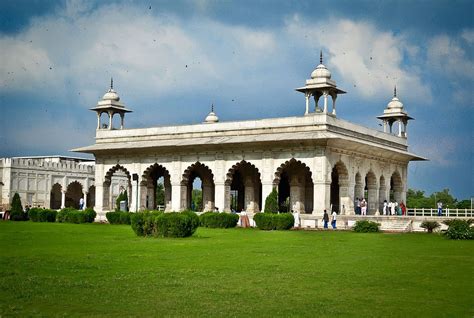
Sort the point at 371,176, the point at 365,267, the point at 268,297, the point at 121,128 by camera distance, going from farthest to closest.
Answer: the point at 121,128 < the point at 371,176 < the point at 365,267 < the point at 268,297

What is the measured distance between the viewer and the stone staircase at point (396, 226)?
89.1 feet

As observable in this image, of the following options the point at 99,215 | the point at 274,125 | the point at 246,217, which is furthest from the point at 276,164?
the point at 99,215

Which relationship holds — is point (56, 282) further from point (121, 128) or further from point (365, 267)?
A: point (121, 128)

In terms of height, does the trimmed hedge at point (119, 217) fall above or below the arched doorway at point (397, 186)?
below

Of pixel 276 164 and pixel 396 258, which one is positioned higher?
pixel 276 164

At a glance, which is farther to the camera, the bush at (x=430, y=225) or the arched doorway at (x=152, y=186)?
the arched doorway at (x=152, y=186)

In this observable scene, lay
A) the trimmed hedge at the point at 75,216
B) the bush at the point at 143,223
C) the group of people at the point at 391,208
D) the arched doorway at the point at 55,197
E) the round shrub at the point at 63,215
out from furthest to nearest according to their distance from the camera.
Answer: the arched doorway at the point at 55,197
the group of people at the point at 391,208
the round shrub at the point at 63,215
the trimmed hedge at the point at 75,216
the bush at the point at 143,223

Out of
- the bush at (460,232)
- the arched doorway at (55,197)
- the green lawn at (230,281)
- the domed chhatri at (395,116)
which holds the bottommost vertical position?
the green lawn at (230,281)

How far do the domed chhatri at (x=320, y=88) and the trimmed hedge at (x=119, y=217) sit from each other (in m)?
9.59

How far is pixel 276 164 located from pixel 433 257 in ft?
62.2

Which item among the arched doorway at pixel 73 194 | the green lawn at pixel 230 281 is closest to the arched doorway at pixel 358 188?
the green lawn at pixel 230 281

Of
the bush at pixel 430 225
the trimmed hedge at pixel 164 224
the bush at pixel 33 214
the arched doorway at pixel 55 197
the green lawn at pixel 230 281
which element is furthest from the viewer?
the arched doorway at pixel 55 197

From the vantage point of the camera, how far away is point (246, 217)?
2995cm

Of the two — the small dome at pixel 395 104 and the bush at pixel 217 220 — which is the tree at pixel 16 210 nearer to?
the bush at pixel 217 220
